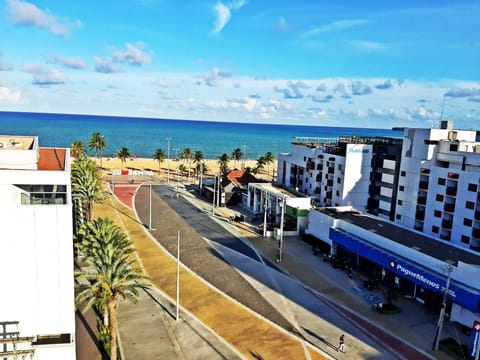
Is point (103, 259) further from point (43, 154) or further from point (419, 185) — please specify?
point (419, 185)

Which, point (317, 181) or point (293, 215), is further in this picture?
point (317, 181)

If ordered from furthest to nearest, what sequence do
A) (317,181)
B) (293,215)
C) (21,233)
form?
(317,181)
(293,215)
(21,233)

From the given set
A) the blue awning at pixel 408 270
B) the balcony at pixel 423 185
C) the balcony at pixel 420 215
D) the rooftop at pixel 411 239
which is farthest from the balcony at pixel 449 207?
the blue awning at pixel 408 270

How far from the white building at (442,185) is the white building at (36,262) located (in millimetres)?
50296

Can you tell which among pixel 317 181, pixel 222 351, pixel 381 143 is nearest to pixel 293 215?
pixel 317 181

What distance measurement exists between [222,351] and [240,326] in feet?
13.7

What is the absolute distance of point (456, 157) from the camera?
56.5m

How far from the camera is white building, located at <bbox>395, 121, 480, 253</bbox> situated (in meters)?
52.8

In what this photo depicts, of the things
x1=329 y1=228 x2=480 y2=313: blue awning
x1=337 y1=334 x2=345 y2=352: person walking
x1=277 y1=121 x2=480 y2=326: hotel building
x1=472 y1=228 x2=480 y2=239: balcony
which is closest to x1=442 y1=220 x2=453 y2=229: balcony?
x1=277 y1=121 x2=480 y2=326: hotel building

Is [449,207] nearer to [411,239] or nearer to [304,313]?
[411,239]

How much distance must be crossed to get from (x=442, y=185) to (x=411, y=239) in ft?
47.6

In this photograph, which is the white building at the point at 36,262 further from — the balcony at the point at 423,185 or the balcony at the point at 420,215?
the balcony at the point at 423,185

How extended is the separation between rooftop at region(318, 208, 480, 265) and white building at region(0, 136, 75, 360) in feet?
116

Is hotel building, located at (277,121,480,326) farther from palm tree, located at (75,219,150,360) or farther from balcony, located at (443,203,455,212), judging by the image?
palm tree, located at (75,219,150,360)
